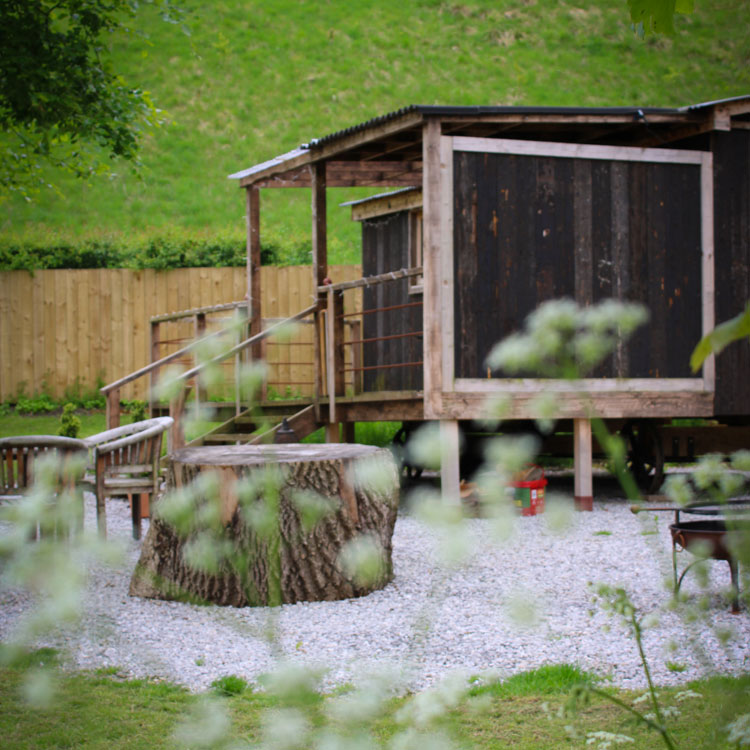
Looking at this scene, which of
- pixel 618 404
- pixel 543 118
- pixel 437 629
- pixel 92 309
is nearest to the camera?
pixel 437 629

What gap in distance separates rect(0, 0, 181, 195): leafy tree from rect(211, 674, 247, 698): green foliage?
212 inches

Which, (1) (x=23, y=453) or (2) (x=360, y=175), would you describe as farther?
(2) (x=360, y=175)

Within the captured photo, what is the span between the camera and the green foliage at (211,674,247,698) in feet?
12.3

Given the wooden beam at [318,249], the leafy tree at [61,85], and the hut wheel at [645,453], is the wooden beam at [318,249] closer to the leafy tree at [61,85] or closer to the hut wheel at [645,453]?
the leafy tree at [61,85]

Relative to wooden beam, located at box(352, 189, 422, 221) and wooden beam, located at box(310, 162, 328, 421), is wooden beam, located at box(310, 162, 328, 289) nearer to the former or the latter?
wooden beam, located at box(310, 162, 328, 421)

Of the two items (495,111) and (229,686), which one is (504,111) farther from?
(229,686)

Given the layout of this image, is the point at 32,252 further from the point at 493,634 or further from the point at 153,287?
the point at 493,634

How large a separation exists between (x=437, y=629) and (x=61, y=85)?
18.2 ft

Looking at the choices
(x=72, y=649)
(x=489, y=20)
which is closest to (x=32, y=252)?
(x=72, y=649)

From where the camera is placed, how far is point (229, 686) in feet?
12.5

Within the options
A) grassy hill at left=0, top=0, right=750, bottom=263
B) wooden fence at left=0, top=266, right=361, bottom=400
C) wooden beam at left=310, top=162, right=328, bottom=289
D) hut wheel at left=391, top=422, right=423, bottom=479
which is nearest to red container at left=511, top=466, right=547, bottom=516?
hut wheel at left=391, top=422, right=423, bottom=479

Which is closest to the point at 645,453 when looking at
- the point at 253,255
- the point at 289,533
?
the point at 253,255

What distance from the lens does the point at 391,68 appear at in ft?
102

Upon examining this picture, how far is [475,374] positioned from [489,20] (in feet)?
96.9
